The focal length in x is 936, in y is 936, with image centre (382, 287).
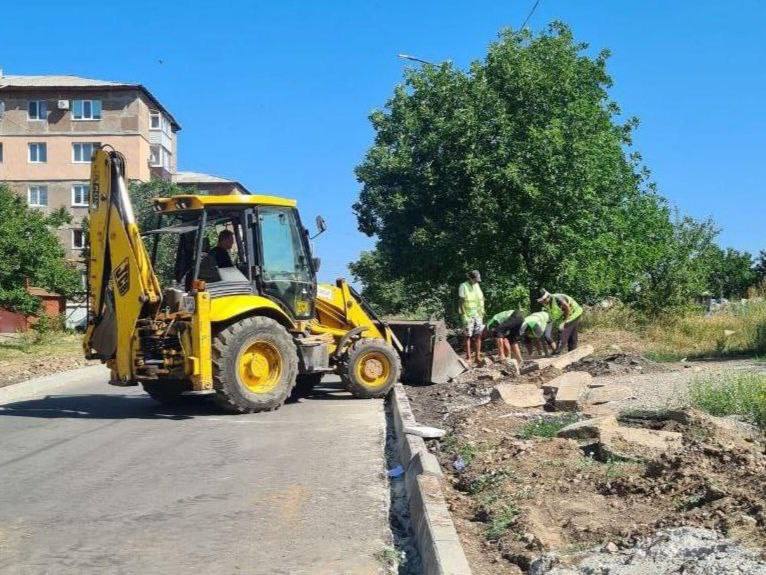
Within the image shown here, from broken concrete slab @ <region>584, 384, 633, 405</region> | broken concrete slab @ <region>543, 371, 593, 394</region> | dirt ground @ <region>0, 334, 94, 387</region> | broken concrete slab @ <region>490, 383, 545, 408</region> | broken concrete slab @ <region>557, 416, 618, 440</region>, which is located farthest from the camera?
dirt ground @ <region>0, 334, 94, 387</region>

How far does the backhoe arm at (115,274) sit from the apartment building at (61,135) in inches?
1962

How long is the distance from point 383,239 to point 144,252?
14.3 m

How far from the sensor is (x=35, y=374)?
59.8ft

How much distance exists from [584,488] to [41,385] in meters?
11.8

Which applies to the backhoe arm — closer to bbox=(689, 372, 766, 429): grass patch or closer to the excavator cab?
the excavator cab

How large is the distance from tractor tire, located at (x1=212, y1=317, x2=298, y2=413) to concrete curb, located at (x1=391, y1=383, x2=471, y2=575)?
3.04m

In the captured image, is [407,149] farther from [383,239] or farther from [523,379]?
[523,379]

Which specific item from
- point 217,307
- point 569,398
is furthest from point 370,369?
point 569,398

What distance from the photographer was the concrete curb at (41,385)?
14276 mm

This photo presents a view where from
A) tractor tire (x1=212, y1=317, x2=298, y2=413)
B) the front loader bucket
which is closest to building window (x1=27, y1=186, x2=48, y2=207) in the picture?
the front loader bucket

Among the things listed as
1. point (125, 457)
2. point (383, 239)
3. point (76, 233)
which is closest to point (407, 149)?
point (383, 239)

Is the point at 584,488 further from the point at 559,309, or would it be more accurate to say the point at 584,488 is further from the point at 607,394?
the point at 559,309

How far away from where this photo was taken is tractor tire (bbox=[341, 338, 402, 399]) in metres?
13.4

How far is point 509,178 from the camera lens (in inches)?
835
